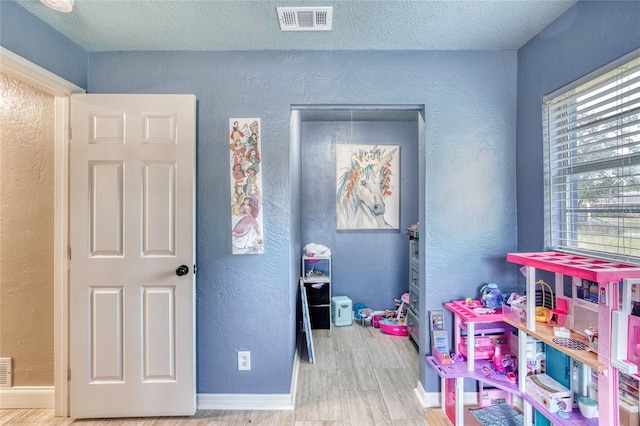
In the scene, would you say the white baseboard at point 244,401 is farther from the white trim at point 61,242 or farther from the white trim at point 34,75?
the white trim at point 34,75

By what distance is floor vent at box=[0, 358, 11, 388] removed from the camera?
2.06 meters

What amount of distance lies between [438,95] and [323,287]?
7.15 ft

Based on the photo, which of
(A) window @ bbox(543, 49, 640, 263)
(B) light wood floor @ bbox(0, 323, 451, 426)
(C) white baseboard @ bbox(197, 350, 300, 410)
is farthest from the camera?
(C) white baseboard @ bbox(197, 350, 300, 410)

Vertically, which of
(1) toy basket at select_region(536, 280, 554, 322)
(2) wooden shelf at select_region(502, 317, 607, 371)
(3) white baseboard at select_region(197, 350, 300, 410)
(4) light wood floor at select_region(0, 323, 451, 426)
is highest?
(1) toy basket at select_region(536, 280, 554, 322)

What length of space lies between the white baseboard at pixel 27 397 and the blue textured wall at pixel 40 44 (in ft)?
6.77

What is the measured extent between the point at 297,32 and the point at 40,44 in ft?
4.76

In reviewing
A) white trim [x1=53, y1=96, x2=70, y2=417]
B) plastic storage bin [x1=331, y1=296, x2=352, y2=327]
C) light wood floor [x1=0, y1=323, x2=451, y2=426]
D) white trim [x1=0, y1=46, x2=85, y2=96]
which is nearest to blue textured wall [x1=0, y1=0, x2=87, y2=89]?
white trim [x1=0, y1=46, x2=85, y2=96]

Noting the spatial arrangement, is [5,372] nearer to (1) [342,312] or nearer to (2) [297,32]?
(1) [342,312]

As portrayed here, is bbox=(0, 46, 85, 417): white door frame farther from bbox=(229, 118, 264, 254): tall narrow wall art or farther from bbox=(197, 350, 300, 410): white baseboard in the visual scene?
bbox=(229, 118, 264, 254): tall narrow wall art

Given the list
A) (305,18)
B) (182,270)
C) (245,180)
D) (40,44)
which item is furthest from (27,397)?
(305,18)

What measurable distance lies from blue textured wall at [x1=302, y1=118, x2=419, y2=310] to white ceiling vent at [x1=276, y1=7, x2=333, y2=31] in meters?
1.96

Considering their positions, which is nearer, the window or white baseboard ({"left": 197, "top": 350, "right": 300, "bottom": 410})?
the window

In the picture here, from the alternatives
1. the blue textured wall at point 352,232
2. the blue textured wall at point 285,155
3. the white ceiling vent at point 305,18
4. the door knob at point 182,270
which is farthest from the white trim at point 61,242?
the blue textured wall at point 352,232

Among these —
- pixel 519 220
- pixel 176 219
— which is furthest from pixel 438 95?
pixel 176 219
